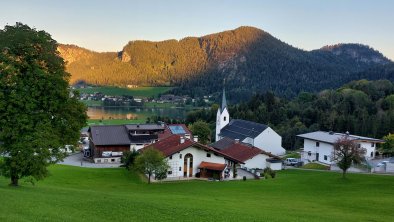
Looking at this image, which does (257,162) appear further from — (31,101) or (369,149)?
(31,101)

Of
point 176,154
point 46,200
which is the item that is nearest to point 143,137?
point 176,154

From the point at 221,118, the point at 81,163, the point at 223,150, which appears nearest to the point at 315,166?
the point at 223,150

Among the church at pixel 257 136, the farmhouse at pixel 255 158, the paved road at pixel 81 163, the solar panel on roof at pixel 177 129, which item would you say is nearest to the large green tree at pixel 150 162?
the farmhouse at pixel 255 158

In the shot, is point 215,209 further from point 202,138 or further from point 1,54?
point 202,138

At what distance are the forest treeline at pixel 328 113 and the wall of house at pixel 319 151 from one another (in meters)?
22.2

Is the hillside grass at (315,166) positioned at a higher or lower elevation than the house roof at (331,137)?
lower

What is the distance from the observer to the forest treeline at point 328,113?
86312mm

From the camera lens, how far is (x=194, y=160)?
161 feet

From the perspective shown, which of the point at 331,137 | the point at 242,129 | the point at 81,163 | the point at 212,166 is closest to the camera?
the point at 212,166

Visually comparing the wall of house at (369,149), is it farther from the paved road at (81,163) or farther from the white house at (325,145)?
the paved road at (81,163)

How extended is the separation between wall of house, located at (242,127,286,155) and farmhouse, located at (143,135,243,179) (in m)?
24.5

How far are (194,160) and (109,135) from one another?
2511 cm

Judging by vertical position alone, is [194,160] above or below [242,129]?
below

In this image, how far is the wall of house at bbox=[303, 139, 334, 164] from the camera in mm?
60894
